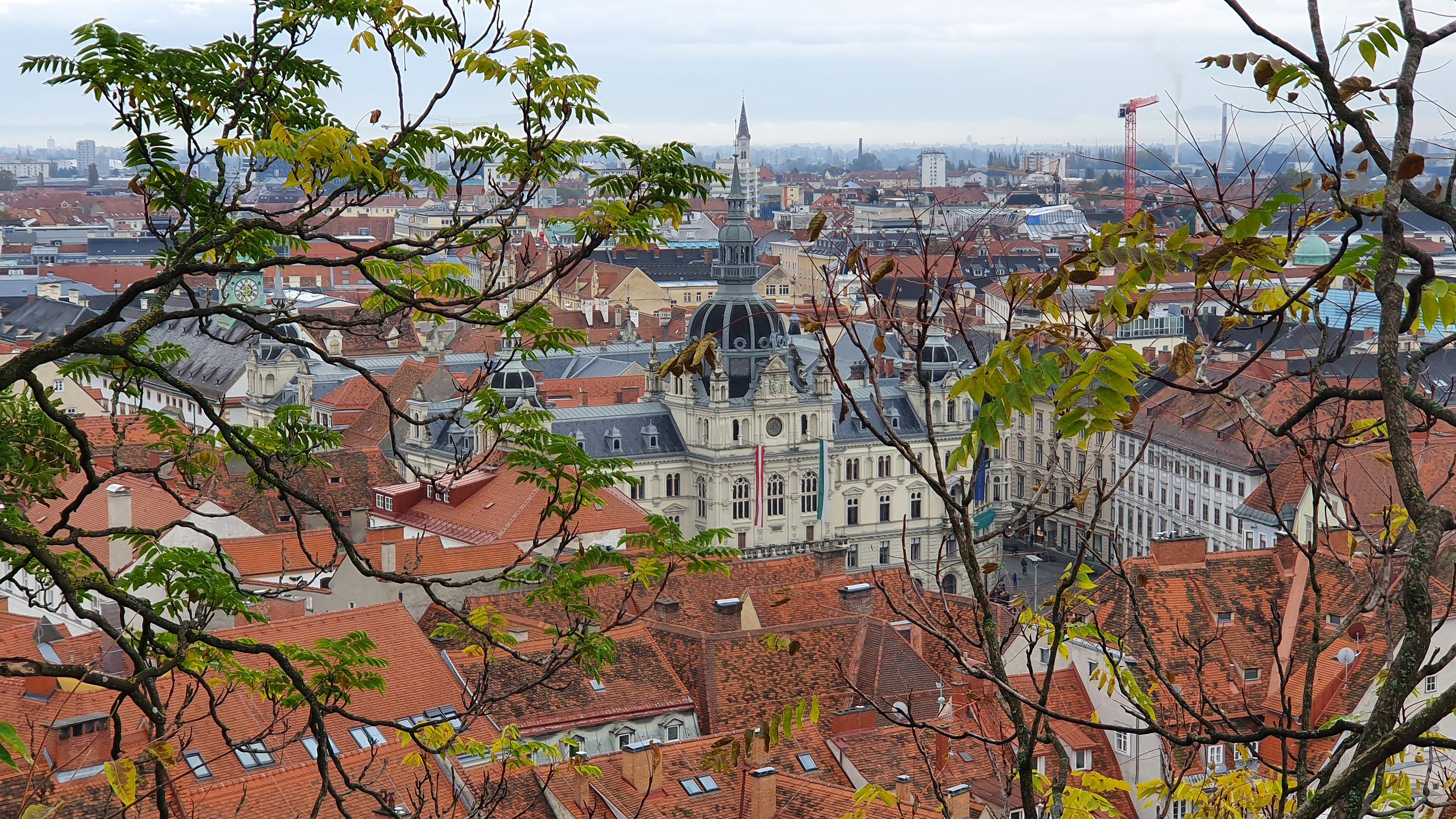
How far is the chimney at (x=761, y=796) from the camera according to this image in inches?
1454

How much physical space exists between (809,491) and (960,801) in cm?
8198

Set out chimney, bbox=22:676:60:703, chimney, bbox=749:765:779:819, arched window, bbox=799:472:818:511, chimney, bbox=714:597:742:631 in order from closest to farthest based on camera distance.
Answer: chimney, bbox=749:765:779:819 < chimney, bbox=22:676:60:703 < chimney, bbox=714:597:742:631 < arched window, bbox=799:472:818:511

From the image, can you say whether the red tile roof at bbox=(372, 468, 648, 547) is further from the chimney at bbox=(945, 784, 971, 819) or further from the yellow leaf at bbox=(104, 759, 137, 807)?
the yellow leaf at bbox=(104, 759, 137, 807)

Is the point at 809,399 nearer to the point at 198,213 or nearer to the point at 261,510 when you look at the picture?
the point at 261,510

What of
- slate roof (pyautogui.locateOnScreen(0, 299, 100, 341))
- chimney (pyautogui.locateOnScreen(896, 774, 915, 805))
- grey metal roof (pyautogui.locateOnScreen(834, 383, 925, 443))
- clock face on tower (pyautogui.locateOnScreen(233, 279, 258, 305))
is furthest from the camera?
slate roof (pyautogui.locateOnScreen(0, 299, 100, 341))

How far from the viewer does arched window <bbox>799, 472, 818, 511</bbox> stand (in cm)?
11888

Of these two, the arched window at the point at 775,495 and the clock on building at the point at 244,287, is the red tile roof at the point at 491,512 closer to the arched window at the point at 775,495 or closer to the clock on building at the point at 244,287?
the arched window at the point at 775,495

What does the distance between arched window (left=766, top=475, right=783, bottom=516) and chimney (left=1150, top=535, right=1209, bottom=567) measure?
6341 centimetres

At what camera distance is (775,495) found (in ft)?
388

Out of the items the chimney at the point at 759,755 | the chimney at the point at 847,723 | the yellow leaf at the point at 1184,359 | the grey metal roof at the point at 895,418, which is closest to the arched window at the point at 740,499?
the grey metal roof at the point at 895,418

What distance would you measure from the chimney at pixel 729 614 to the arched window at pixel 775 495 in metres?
59.2

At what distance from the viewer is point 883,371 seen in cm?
12962

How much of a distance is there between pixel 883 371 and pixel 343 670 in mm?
111746

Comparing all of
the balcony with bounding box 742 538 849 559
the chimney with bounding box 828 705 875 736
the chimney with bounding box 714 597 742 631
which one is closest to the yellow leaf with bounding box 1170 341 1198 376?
the chimney with bounding box 828 705 875 736
